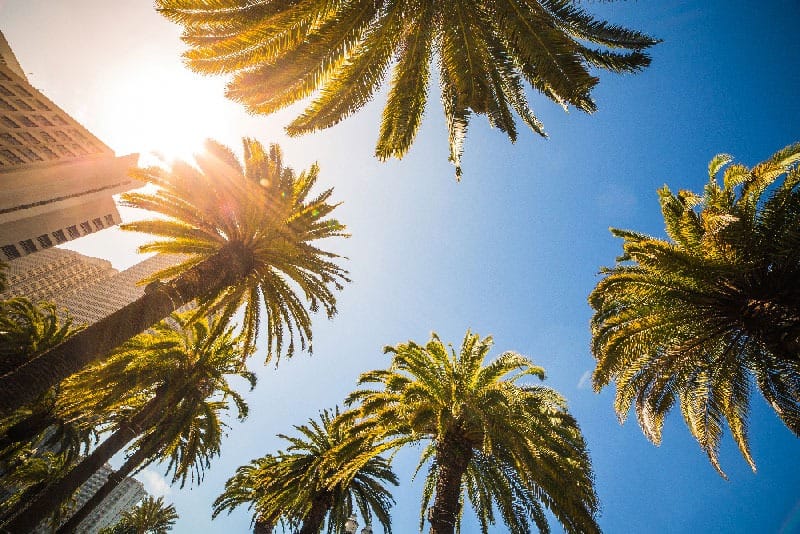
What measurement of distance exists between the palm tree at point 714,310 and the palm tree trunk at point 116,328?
8.69 meters

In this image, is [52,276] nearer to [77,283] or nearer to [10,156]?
[77,283]

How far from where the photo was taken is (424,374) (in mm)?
9781

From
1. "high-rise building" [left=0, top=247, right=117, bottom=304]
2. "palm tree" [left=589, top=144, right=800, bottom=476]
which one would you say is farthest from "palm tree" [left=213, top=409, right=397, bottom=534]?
"high-rise building" [left=0, top=247, right=117, bottom=304]

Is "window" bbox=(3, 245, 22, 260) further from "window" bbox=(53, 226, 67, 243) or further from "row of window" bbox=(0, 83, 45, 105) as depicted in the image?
"row of window" bbox=(0, 83, 45, 105)

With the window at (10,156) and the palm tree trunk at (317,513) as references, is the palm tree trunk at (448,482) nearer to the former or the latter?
the palm tree trunk at (317,513)

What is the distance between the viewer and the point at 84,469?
10672 mm

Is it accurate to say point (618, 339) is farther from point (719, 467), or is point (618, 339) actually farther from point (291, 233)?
point (291, 233)

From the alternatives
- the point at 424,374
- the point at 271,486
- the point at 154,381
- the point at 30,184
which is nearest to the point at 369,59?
the point at 424,374

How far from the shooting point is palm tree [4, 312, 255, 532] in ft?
34.1

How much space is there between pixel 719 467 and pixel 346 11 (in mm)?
12353

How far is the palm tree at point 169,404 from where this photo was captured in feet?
34.1

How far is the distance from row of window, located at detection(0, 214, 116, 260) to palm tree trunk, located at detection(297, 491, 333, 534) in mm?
47591

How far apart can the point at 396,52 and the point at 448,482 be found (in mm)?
9910

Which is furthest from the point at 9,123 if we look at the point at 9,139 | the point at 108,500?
the point at 108,500
